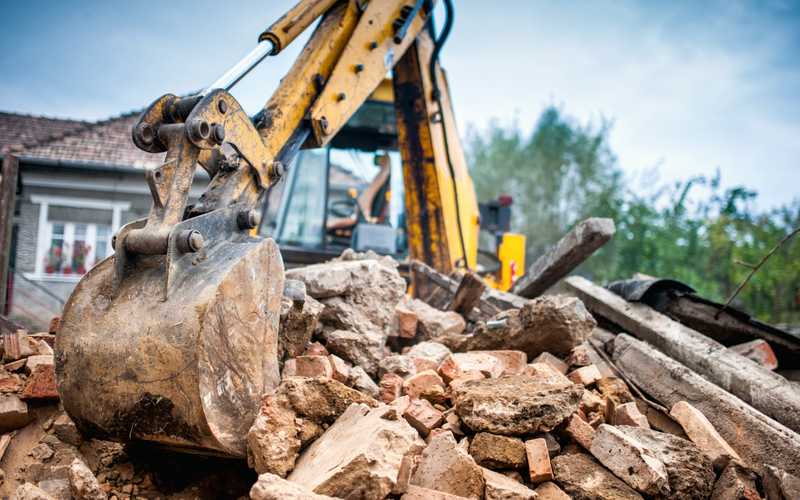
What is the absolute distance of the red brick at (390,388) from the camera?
262cm

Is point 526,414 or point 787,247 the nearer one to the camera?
point 526,414

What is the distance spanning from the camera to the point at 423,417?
7.71ft

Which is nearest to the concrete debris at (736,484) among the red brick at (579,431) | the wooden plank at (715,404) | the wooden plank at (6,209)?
the wooden plank at (715,404)

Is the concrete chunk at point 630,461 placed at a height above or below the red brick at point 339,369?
below

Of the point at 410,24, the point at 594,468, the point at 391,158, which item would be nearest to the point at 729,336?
the point at 594,468

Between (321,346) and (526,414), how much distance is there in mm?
1123

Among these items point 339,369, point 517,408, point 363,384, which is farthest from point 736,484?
point 339,369

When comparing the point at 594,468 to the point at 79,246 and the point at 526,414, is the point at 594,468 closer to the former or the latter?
the point at 526,414

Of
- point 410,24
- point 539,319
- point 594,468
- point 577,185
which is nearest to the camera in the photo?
point 594,468

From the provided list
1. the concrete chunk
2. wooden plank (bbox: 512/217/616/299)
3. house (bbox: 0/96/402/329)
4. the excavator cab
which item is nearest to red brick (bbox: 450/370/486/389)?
the concrete chunk

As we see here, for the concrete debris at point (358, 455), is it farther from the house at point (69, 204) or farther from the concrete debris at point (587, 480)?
the house at point (69, 204)

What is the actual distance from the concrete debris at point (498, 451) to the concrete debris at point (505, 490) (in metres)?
0.10

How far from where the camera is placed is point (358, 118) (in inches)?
267

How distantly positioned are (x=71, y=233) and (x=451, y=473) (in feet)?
45.0
